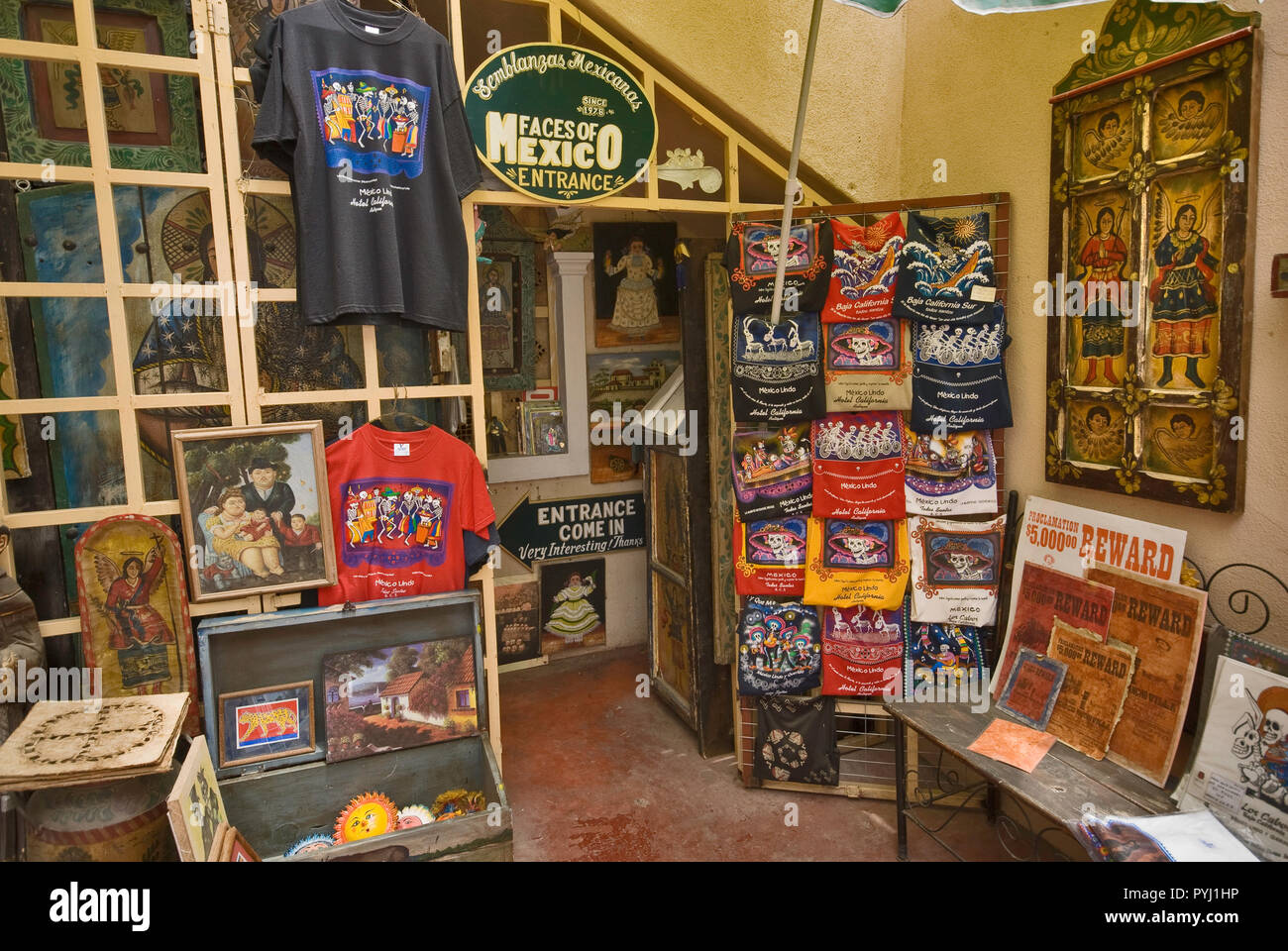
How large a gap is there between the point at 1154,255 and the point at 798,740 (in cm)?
258

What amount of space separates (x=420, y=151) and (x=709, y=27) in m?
1.55

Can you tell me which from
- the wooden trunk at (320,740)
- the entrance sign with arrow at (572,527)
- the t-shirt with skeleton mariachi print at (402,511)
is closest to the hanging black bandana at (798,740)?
the wooden trunk at (320,740)

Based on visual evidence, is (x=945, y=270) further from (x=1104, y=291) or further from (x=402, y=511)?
(x=402, y=511)

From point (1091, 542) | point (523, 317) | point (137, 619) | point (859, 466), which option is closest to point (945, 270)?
point (859, 466)

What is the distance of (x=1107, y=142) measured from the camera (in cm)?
304

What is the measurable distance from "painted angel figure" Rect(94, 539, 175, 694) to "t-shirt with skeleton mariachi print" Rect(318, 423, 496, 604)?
23.8 inches

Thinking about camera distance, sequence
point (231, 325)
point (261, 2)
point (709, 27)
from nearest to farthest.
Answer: point (231, 325), point (261, 2), point (709, 27)

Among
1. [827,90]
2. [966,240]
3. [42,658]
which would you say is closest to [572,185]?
[827,90]

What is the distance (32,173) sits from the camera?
2.84m

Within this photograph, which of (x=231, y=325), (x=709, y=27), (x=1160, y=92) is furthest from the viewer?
(x=709, y=27)

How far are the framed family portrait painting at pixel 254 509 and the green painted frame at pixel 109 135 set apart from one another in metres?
1.28

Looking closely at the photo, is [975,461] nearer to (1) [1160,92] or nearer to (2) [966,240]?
(2) [966,240]

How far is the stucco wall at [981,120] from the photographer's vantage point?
253cm

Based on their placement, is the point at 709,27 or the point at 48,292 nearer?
the point at 48,292
